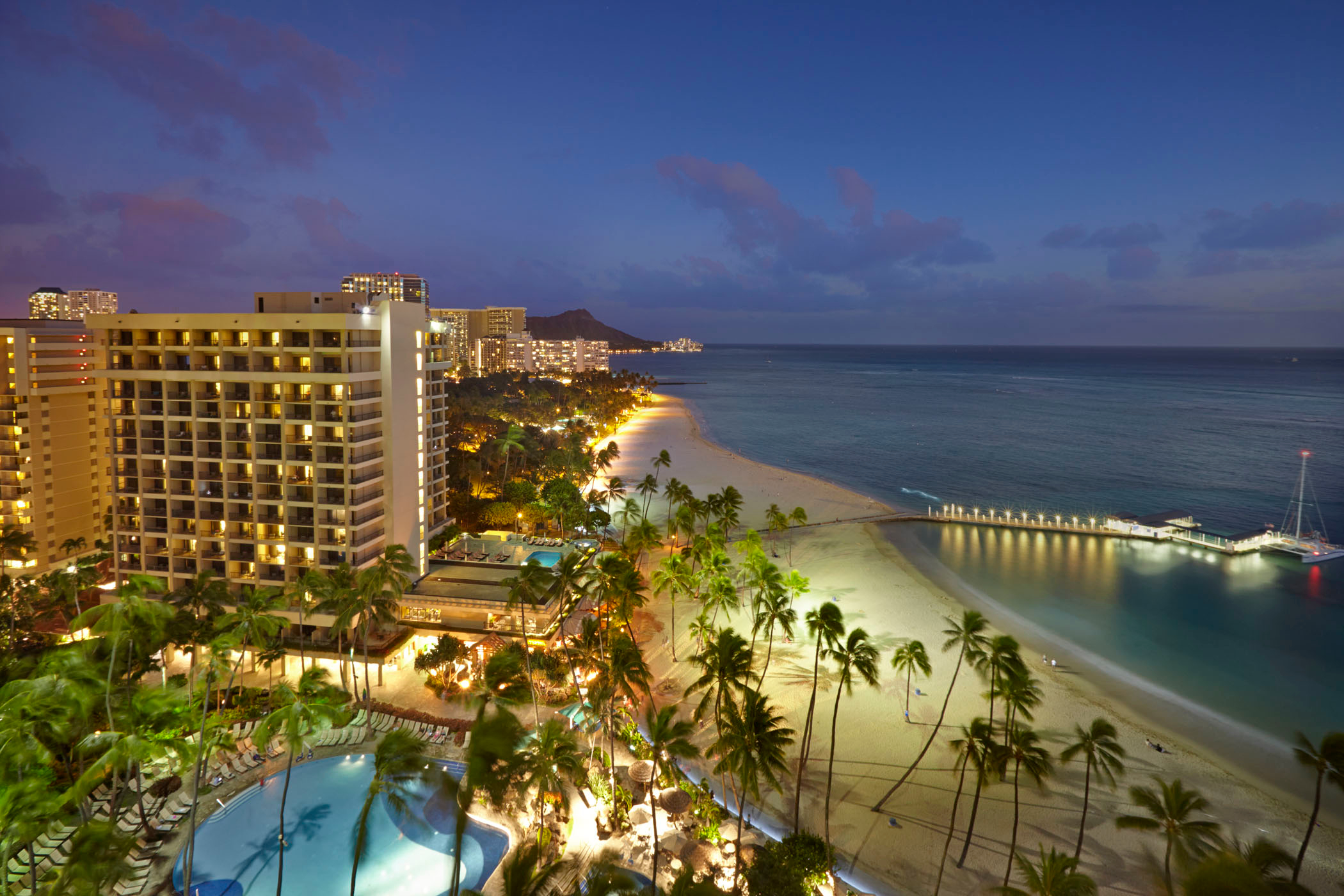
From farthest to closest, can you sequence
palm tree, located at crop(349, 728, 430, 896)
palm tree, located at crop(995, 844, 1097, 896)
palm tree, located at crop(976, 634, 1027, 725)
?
palm tree, located at crop(976, 634, 1027, 725), palm tree, located at crop(349, 728, 430, 896), palm tree, located at crop(995, 844, 1097, 896)

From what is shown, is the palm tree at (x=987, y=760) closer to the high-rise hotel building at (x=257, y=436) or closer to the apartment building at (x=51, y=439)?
the high-rise hotel building at (x=257, y=436)

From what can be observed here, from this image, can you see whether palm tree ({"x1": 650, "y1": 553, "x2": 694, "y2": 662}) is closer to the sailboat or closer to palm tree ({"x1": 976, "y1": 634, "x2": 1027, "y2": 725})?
palm tree ({"x1": 976, "y1": 634, "x2": 1027, "y2": 725})

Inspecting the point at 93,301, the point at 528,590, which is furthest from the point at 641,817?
the point at 93,301

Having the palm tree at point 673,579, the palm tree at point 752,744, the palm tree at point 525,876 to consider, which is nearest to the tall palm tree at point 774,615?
the palm tree at point 673,579

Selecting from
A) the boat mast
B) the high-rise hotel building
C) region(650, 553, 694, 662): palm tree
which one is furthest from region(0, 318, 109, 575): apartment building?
the boat mast

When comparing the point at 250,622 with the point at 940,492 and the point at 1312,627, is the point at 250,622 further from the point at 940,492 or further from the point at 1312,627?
the point at 940,492

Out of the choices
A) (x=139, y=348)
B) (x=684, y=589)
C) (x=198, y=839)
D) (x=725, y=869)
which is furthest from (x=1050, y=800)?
(x=139, y=348)
